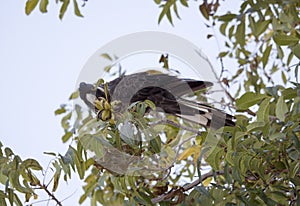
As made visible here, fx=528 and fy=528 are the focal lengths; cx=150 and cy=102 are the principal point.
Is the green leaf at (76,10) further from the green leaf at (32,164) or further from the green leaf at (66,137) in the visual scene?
the green leaf at (32,164)

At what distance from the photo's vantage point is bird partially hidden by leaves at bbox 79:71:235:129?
142 centimetres

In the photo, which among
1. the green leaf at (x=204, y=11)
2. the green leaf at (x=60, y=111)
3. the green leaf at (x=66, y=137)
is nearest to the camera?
the green leaf at (x=204, y=11)

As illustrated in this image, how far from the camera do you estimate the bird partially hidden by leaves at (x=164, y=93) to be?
55.8 inches

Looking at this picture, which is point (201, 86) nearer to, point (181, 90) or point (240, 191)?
point (181, 90)

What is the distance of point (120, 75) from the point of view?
1.61 m

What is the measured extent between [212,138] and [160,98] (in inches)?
23.5

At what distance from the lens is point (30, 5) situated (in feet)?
5.53

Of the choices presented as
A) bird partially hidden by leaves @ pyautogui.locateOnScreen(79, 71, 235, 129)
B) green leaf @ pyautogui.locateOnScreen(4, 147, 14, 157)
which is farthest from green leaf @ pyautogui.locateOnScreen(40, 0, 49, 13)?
green leaf @ pyautogui.locateOnScreen(4, 147, 14, 157)

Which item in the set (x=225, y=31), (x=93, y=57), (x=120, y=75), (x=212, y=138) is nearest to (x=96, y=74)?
(x=93, y=57)

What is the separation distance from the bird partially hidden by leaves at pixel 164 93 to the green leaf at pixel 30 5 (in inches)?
13.9

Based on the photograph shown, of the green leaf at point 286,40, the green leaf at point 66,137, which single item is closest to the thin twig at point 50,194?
the green leaf at point 286,40

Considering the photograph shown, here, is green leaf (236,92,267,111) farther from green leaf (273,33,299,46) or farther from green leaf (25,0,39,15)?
green leaf (25,0,39,15)

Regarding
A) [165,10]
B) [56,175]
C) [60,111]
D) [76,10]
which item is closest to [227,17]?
[165,10]

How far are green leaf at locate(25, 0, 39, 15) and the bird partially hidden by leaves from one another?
35 centimetres
